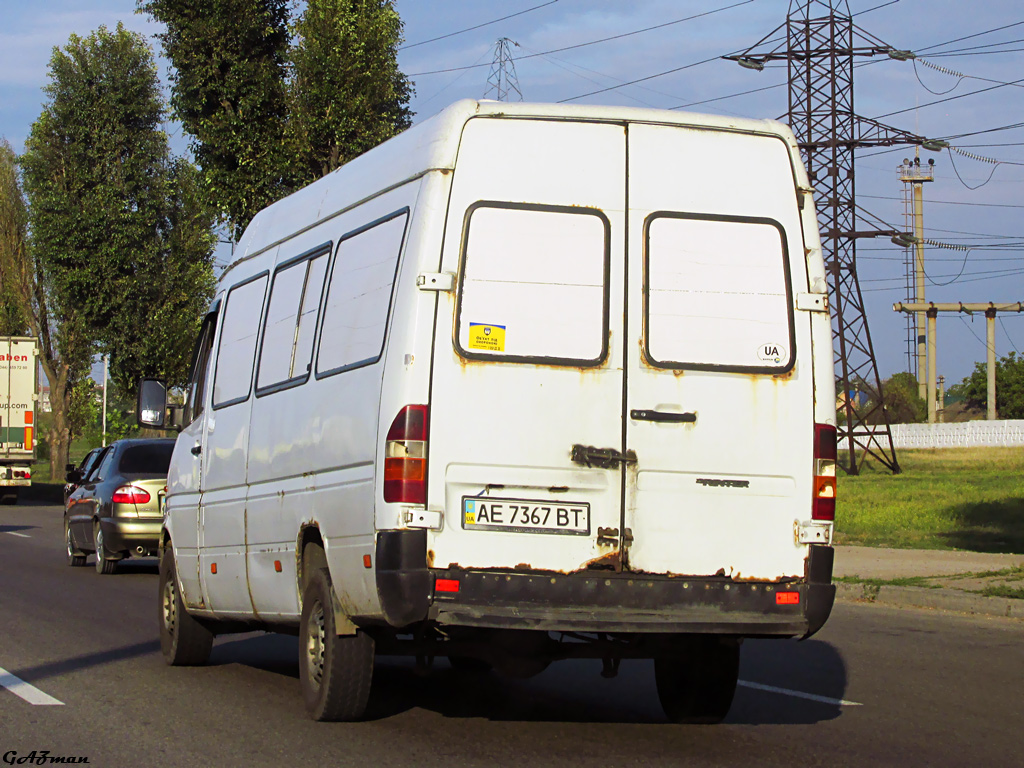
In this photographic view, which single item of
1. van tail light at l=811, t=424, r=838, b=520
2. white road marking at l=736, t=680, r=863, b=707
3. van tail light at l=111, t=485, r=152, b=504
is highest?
van tail light at l=811, t=424, r=838, b=520

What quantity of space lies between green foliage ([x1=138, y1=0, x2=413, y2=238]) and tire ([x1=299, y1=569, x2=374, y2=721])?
2044 cm

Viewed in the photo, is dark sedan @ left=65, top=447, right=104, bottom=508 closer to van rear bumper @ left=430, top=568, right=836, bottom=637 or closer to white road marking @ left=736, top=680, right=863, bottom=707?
white road marking @ left=736, top=680, right=863, bottom=707

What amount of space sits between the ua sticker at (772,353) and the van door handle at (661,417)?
0.48 m

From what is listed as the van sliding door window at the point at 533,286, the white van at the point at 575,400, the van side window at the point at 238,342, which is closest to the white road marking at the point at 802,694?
the white van at the point at 575,400

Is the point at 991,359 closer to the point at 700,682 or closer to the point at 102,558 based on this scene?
the point at 102,558

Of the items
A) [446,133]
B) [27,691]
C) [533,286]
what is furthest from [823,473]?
[27,691]

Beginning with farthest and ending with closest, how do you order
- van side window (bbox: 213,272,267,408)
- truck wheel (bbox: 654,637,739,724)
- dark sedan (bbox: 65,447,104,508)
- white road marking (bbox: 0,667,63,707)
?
dark sedan (bbox: 65,447,104,508), van side window (bbox: 213,272,267,408), white road marking (bbox: 0,667,63,707), truck wheel (bbox: 654,637,739,724)

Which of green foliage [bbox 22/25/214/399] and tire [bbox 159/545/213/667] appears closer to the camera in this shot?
tire [bbox 159/545/213/667]

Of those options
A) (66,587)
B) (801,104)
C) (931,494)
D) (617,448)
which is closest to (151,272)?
(801,104)

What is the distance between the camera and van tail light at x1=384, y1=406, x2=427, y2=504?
20.2 feet

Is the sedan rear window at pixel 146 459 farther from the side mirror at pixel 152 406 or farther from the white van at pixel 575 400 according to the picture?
the white van at pixel 575 400

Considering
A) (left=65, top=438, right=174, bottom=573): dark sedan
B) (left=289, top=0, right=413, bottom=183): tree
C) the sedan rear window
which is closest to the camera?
(left=65, top=438, right=174, bottom=573): dark sedan

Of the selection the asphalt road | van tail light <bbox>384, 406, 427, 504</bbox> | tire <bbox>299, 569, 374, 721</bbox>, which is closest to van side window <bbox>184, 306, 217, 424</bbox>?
the asphalt road

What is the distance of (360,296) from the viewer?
22.8 ft
